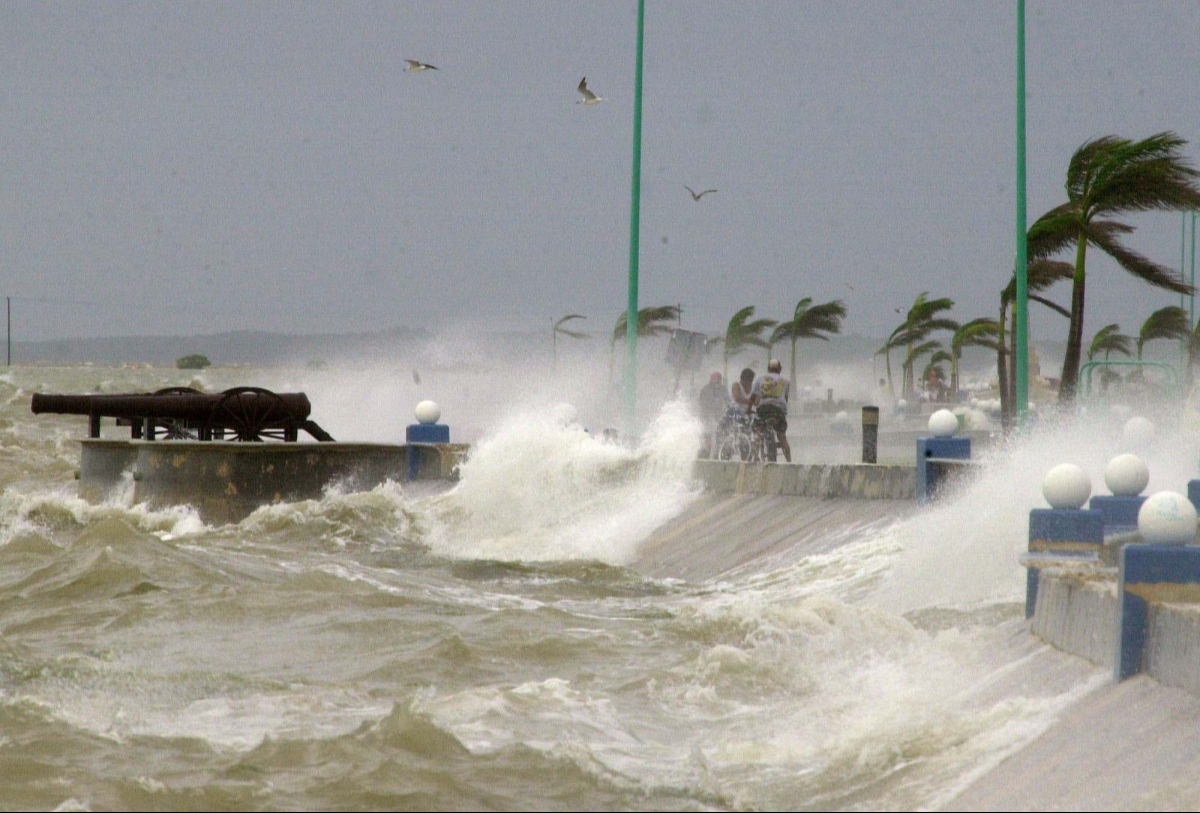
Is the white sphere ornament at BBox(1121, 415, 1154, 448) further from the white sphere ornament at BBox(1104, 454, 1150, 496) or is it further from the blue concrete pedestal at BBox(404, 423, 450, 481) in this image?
the blue concrete pedestal at BBox(404, 423, 450, 481)

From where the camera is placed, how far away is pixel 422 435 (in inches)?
890

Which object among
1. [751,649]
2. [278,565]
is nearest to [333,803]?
[751,649]

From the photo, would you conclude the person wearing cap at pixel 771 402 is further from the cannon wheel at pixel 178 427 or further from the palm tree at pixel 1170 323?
the palm tree at pixel 1170 323

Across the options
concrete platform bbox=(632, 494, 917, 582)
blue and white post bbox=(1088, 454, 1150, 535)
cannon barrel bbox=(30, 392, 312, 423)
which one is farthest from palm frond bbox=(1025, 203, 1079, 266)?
blue and white post bbox=(1088, 454, 1150, 535)

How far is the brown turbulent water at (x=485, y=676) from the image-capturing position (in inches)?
279

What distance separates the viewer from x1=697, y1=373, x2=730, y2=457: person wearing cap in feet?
68.0

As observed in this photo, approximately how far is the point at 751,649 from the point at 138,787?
472 centimetres

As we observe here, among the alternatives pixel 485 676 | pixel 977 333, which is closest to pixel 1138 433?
pixel 485 676

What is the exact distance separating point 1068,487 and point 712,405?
12.4 meters

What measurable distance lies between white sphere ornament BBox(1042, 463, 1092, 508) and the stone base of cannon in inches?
522

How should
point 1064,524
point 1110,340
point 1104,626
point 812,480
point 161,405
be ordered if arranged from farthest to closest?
point 1110,340
point 161,405
point 812,480
point 1064,524
point 1104,626

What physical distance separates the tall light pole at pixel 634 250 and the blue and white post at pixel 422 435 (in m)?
3.10

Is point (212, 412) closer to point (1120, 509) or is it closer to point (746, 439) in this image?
point (746, 439)

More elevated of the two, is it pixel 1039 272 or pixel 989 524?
pixel 1039 272
